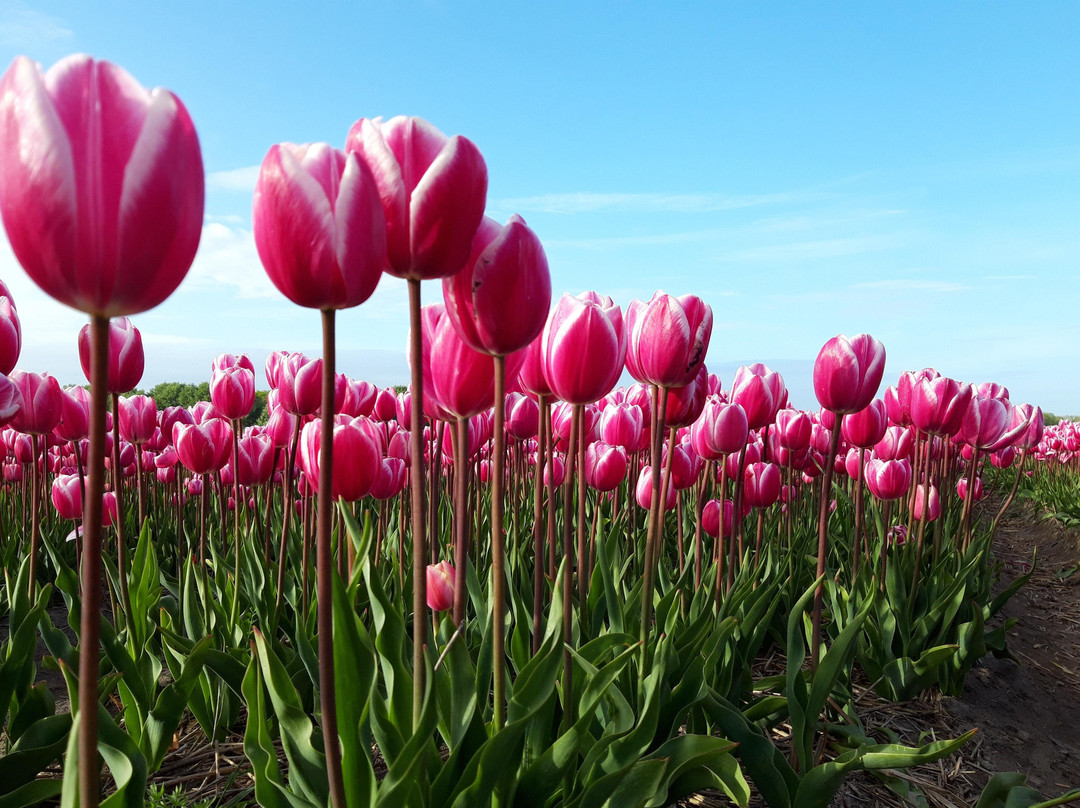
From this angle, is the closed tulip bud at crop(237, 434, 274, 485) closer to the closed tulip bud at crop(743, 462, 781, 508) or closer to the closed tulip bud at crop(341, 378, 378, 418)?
the closed tulip bud at crop(341, 378, 378, 418)

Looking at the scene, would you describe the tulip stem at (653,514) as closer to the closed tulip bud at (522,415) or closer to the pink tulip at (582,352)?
the pink tulip at (582,352)

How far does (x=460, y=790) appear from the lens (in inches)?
57.6

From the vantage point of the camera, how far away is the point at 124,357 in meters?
2.18

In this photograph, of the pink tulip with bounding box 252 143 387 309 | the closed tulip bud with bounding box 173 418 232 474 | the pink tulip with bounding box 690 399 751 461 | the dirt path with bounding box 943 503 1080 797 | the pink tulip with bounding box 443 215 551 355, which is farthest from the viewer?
the dirt path with bounding box 943 503 1080 797

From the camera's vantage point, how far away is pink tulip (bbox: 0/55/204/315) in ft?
2.51

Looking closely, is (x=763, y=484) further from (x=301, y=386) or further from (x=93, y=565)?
(x=93, y=565)

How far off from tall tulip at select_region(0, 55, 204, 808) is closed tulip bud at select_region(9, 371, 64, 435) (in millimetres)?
2285

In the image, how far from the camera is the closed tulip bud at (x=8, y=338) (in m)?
2.02

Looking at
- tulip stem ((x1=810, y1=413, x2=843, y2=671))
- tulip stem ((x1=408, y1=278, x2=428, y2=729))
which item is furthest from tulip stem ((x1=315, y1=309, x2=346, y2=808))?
tulip stem ((x1=810, y1=413, x2=843, y2=671))

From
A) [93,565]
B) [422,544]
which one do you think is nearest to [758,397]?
[422,544]

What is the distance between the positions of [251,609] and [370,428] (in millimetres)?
1646

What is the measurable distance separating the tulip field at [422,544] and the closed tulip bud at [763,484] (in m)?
0.01

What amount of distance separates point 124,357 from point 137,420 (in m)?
1.49

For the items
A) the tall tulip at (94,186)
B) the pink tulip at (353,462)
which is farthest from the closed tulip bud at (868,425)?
the tall tulip at (94,186)
